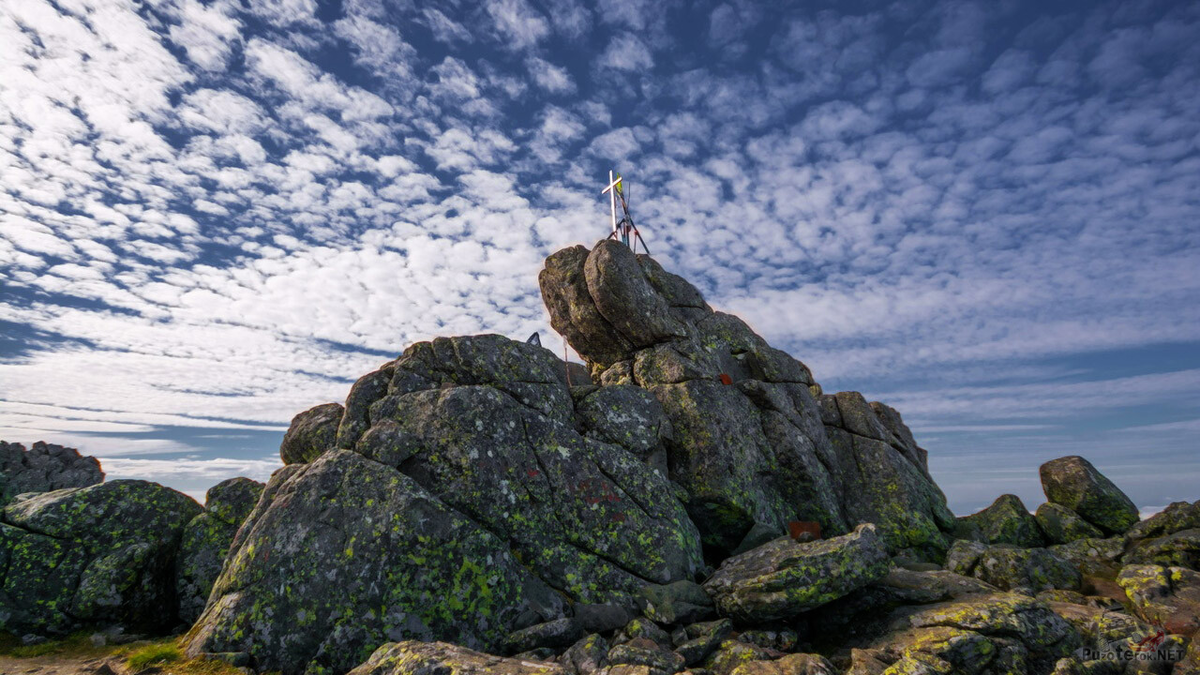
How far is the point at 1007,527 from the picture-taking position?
33156 millimetres

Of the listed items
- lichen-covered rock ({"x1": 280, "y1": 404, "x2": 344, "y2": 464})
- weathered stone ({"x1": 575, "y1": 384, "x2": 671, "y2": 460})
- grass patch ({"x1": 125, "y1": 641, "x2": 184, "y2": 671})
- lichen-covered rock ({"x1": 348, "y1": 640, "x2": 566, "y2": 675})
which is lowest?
grass patch ({"x1": 125, "y1": 641, "x2": 184, "y2": 671})

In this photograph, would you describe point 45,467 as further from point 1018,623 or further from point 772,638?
point 1018,623

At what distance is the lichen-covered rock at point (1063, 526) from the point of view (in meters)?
32.3

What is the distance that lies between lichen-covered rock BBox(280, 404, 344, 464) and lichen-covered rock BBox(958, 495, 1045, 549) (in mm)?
34402

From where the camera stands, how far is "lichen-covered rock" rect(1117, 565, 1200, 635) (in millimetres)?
17000

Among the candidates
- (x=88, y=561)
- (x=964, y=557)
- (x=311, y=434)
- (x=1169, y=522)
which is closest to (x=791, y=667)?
(x=964, y=557)

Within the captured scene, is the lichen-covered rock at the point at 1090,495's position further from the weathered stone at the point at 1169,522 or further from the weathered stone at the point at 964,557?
the weathered stone at the point at 964,557

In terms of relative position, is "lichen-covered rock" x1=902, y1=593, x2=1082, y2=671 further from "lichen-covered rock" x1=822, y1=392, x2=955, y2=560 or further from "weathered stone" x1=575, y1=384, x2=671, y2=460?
"lichen-covered rock" x1=822, y1=392, x2=955, y2=560

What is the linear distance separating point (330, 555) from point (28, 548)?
40.0 ft

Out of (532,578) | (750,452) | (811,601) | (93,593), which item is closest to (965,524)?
(750,452)

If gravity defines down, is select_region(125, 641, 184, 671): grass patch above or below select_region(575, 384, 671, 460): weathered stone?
below

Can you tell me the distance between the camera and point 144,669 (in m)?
14.1

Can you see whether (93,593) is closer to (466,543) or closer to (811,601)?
(466,543)

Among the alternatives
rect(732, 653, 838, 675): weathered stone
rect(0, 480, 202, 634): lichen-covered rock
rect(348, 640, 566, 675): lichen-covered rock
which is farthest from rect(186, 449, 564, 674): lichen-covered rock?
rect(732, 653, 838, 675): weathered stone
